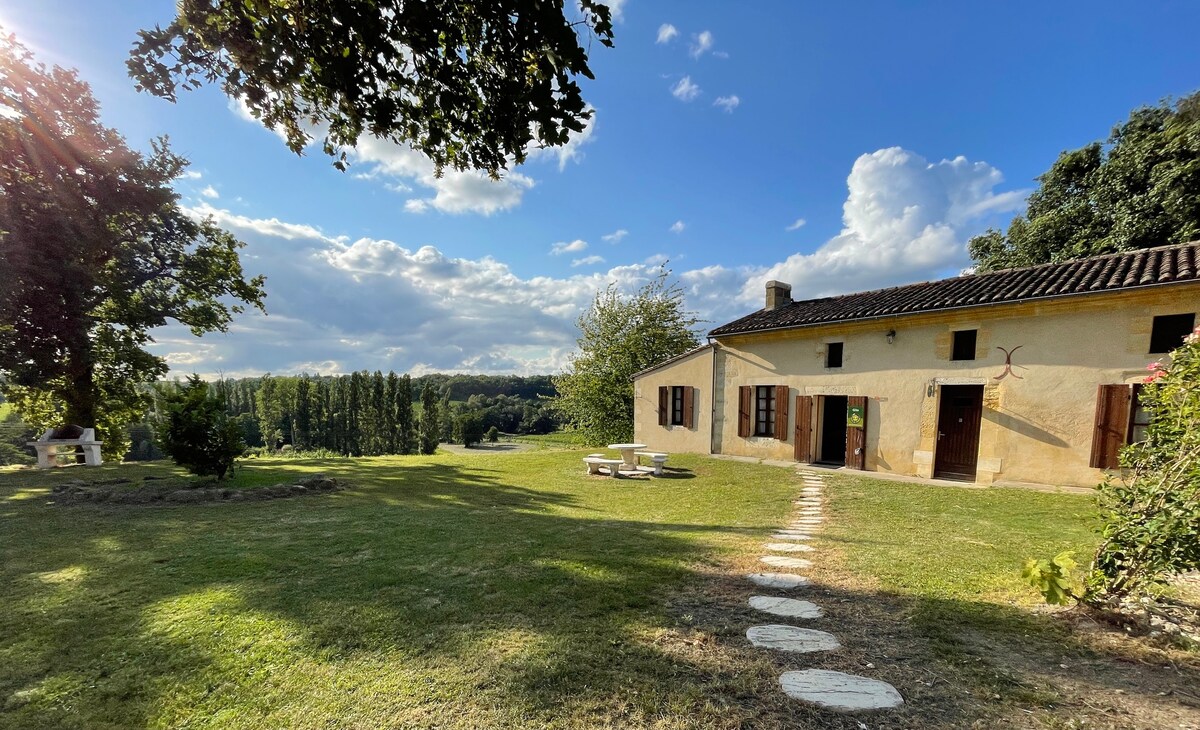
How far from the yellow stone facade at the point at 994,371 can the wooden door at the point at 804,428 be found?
20 cm

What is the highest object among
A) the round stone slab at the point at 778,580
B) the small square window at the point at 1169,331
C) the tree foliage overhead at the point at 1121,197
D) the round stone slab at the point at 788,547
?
the tree foliage overhead at the point at 1121,197

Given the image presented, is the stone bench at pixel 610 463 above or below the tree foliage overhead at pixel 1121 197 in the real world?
below

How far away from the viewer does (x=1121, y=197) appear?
1262cm

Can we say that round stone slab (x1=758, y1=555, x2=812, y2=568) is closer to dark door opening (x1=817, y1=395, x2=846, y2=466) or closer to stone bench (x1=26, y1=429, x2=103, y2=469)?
dark door opening (x1=817, y1=395, x2=846, y2=466)

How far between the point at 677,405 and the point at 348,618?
42.1ft

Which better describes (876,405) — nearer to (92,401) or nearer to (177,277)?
(177,277)

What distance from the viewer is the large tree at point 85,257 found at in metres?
8.70

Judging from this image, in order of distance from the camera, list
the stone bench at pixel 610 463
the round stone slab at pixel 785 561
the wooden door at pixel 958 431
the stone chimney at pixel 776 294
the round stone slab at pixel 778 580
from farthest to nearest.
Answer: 1. the stone chimney at pixel 776 294
2. the stone bench at pixel 610 463
3. the wooden door at pixel 958 431
4. the round stone slab at pixel 785 561
5. the round stone slab at pixel 778 580

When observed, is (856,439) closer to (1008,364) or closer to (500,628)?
(1008,364)

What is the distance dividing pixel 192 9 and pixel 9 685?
432 centimetres

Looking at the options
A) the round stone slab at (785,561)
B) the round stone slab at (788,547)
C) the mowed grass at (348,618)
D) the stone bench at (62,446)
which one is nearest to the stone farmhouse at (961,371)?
the mowed grass at (348,618)

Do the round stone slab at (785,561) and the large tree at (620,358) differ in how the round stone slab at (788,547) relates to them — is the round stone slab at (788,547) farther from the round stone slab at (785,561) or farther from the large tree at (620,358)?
the large tree at (620,358)

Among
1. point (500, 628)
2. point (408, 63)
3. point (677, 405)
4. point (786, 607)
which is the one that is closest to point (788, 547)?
point (786, 607)

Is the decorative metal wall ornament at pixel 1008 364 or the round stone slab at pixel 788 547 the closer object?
the round stone slab at pixel 788 547
